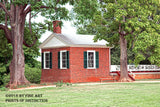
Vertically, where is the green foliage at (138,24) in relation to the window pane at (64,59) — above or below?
above

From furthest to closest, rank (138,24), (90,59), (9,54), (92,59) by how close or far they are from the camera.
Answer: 1. (9,54)
2. (92,59)
3. (90,59)
4. (138,24)

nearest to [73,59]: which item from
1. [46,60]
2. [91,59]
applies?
[91,59]

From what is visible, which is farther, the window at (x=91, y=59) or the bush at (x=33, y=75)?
the bush at (x=33, y=75)

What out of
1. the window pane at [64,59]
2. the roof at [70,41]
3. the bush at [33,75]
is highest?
the roof at [70,41]

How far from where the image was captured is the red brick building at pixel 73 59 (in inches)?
1086

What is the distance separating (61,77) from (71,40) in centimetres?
346

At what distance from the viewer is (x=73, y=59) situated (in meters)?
27.5

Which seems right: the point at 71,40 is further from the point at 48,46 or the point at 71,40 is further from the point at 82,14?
the point at 82,14

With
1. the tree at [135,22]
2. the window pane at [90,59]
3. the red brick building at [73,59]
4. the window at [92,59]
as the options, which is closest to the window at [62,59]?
the red brick building at [73,59]

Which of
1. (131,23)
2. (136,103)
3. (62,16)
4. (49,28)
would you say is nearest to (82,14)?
(62,16)

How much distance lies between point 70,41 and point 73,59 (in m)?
1.70

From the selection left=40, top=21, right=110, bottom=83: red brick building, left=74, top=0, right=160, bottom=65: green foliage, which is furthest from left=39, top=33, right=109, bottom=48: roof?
left=74, top=0, right=160, bottom=65: green foliage

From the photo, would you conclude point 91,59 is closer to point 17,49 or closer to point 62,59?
point 62,59

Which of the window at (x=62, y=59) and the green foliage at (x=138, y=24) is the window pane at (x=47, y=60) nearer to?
the window at (x=62, y=59)
